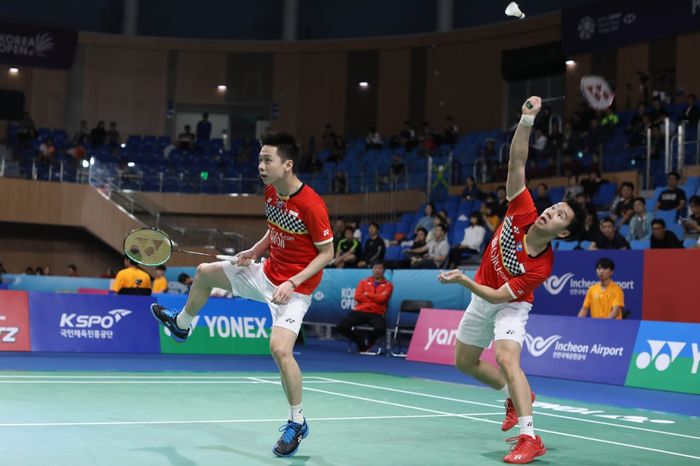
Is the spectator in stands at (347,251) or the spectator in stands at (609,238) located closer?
the spectator in stands at (609,238)

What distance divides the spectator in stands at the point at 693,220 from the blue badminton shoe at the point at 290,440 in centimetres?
980

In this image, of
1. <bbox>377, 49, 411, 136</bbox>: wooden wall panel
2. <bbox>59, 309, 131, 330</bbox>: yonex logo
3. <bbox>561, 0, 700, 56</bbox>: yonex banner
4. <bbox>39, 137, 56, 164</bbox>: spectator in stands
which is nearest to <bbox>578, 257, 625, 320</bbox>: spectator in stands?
<bbox>59, 309, 131, 330</bbox>: yonex logo

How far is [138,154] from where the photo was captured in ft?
104

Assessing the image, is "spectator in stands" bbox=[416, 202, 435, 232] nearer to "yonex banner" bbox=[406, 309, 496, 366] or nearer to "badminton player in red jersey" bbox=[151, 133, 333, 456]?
"yonex banner" bbox=[406, 309, 496, 366]

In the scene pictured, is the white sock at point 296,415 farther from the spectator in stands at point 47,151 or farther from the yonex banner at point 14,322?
the spectator in stands at point 47,151

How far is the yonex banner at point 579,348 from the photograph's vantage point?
12.2 m

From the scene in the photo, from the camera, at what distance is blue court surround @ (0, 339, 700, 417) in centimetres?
1045

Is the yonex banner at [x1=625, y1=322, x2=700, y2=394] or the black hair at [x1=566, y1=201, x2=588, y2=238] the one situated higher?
the black hair at [x1=566, y1=201, x2=588, y2=238]

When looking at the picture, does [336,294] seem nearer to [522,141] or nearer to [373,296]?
[373,296]

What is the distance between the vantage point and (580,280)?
47.0 ft

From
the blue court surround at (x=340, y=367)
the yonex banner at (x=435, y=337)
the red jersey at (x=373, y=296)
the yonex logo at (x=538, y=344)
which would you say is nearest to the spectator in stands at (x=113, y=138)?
the red jersey at (x=373, y=296)

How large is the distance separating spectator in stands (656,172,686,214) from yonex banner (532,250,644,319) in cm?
262

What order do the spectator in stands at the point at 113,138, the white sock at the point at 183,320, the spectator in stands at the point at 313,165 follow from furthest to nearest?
1. the spectator in stands at the point at 113,138
2. the spectator in stands at the point at 313,165
3. the white sock at the point at 183,320

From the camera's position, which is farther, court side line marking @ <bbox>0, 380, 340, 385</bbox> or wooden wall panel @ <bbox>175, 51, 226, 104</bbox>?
wooden wall panel @ <bbox>175, 51, 226, 104</bbox>
